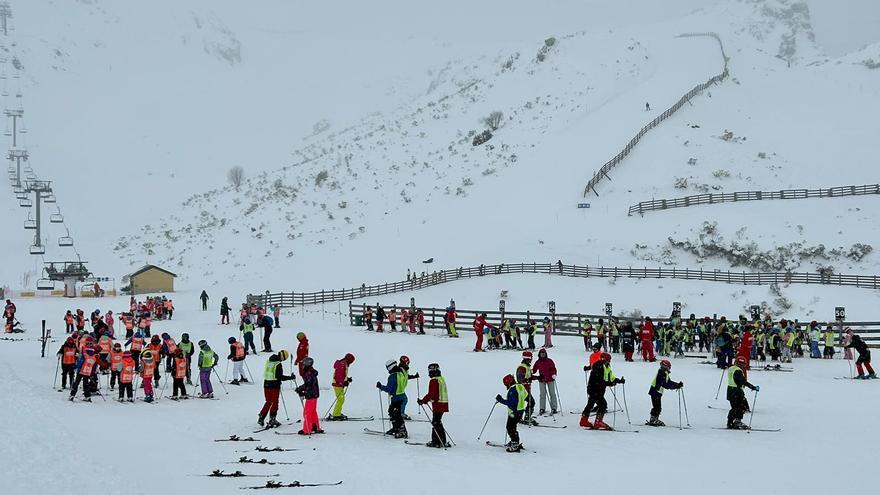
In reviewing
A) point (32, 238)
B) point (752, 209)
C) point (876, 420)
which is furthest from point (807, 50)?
point (876, 420)

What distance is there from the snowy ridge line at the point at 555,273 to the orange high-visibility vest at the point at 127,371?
26310 mm

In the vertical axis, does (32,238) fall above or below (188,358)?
above

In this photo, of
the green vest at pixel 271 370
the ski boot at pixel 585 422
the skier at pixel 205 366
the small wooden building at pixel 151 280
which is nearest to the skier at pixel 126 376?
the skier at pixel 205 366

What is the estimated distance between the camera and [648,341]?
2603 cm

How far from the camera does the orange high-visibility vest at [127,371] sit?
18.9 metres

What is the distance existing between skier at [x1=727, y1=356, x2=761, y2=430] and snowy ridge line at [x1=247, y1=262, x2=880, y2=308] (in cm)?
3087

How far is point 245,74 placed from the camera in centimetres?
14538

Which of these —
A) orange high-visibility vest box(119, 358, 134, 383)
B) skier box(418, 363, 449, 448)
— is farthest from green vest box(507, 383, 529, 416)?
orange high-visibility vest box(119, 358, 134, 383)

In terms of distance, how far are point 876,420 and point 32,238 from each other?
244ft

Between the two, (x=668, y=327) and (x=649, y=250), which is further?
(x=649, y=250)

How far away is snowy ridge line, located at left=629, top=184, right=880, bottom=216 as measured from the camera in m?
55.4

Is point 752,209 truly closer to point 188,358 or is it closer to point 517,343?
point 517,343

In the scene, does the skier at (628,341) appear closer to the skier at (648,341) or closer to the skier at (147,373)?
the skier at (648,341)

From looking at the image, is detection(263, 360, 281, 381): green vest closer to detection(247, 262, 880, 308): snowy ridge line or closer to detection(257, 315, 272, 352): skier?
detection(257, 315, 272, 352): skier
